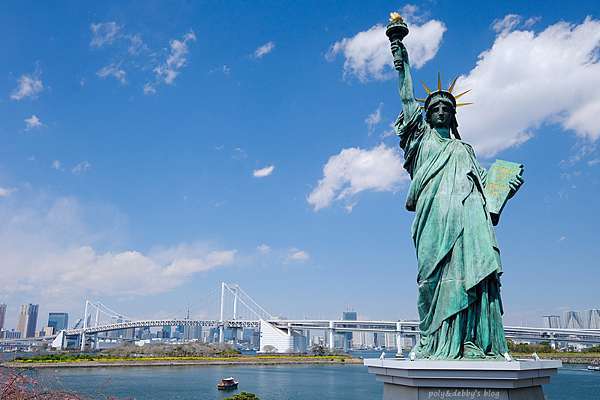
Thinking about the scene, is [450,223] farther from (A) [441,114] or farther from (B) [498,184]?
(A) [441,114]

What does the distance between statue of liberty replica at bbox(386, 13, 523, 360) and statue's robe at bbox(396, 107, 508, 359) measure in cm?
1

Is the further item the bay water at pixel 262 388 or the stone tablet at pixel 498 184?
the bay water at pixel 262 388

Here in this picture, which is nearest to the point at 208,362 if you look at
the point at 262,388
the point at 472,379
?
the point at 262,388

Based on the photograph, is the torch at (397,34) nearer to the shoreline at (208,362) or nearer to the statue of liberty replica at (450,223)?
the statue of liberty replica at (450,223)

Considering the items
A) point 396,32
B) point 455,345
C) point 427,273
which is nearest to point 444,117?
point 396,32

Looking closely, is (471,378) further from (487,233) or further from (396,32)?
(396,32)

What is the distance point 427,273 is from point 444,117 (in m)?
2.89

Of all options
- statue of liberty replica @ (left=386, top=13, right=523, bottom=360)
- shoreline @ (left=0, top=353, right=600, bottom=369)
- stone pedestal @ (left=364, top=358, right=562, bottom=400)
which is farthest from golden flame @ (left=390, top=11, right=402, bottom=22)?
shoreline @ (left=0, top=353, right=600, bottom=369)

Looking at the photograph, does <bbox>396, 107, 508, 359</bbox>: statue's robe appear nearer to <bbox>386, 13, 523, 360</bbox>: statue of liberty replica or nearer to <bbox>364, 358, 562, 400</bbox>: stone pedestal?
<bbox>386, 13, 523, 360</bbox>: statue of liberty replica

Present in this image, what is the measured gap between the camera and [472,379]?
6.37 metres

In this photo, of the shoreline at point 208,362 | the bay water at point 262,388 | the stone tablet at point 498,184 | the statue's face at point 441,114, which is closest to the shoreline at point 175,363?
the shoreline at point 208,362

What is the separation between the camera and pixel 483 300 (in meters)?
7.47

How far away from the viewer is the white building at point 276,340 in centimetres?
6656

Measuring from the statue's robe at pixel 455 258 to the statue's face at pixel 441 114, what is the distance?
0.39m
